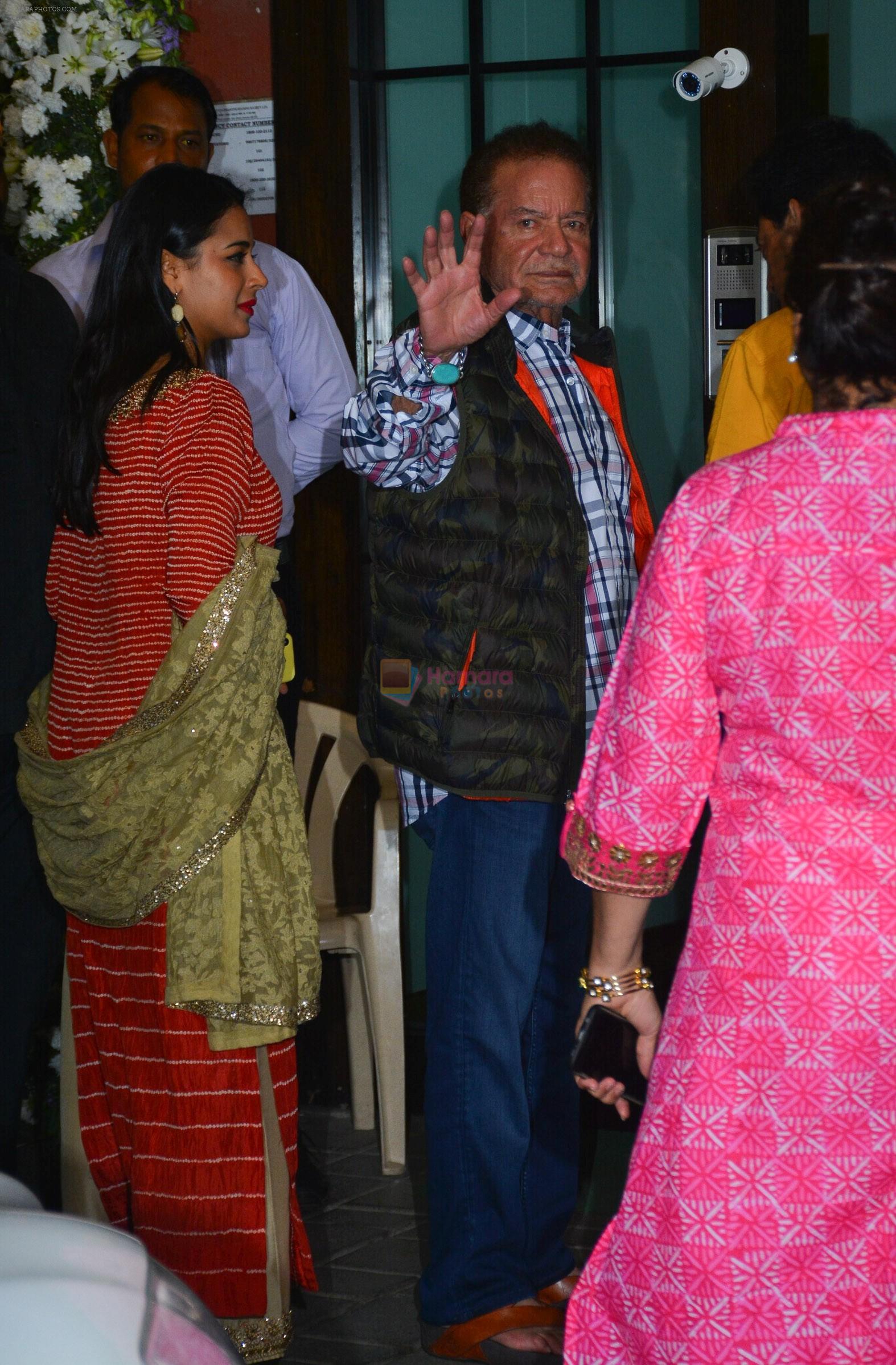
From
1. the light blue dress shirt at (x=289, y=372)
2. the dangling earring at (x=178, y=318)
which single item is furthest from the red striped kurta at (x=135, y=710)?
the light blue dress shirt at (x=289, y=372)

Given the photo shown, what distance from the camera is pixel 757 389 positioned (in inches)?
90.4

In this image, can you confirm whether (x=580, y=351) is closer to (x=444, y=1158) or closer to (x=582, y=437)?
(x=582, y=437)

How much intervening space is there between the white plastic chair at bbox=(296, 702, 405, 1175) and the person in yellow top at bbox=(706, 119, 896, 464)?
4.06 ft

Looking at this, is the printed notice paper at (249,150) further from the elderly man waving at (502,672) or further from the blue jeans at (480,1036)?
the blue jeans at (480,1036)

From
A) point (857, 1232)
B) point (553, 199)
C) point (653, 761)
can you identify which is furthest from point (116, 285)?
point (857, 1232)

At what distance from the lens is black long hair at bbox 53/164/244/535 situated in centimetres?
227

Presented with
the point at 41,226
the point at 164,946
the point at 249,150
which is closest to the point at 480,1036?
the point at 164,946

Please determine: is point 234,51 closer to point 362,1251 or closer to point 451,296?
point 451,296

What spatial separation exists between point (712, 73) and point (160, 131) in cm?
120

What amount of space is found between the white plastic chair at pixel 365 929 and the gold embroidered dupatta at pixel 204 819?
0.95 metres

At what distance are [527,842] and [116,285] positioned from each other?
1130 mm

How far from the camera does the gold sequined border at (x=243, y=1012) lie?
2.23 meters

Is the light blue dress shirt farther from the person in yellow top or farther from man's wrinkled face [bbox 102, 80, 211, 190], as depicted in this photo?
the person in yellow top

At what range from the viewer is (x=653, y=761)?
53.3 inches
